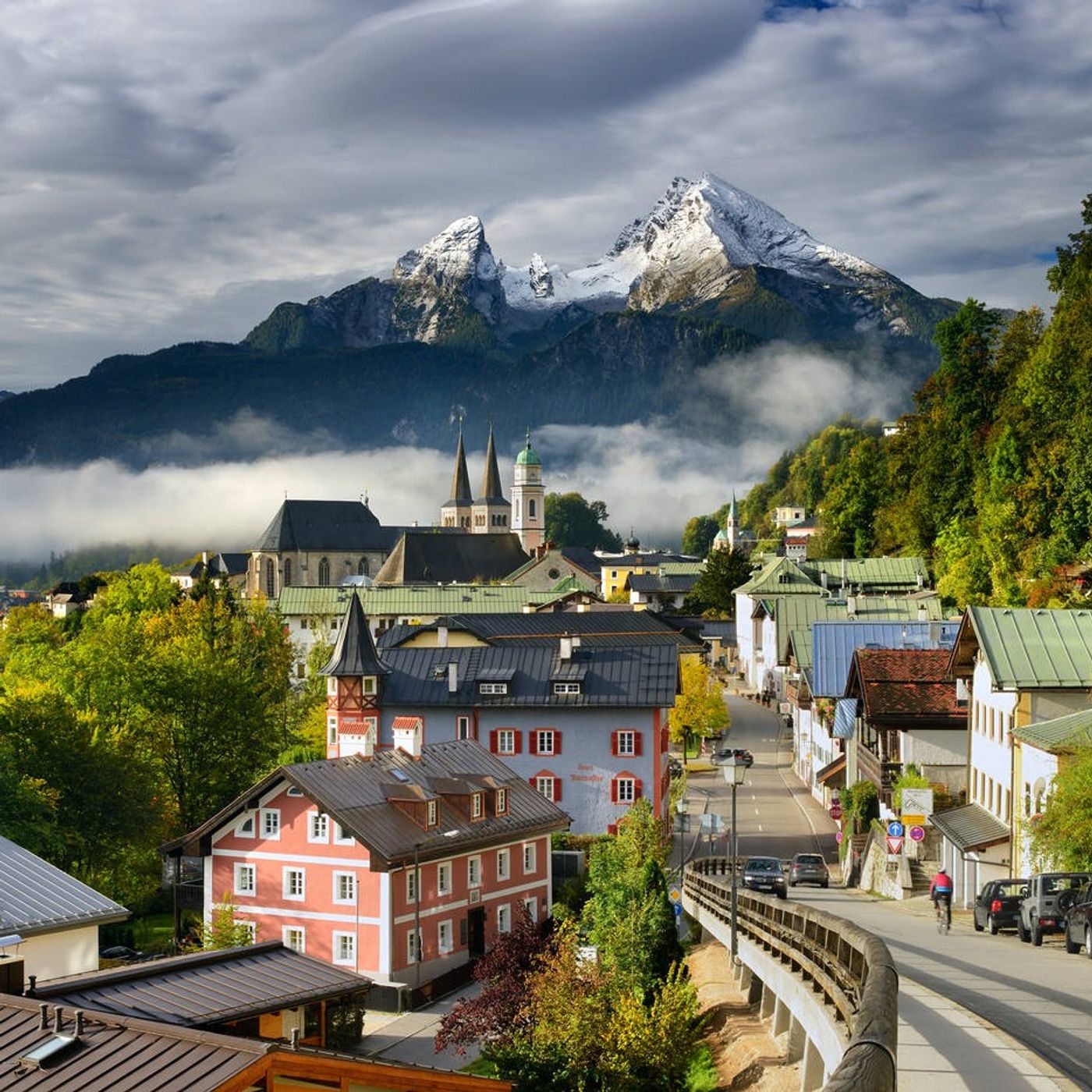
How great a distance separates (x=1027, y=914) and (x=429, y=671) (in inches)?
1816

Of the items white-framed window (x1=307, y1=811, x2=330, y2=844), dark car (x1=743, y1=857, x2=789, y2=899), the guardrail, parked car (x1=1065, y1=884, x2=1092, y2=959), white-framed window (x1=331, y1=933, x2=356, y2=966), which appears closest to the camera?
the guardrail

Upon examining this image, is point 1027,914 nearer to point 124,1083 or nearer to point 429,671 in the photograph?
point 124,1083

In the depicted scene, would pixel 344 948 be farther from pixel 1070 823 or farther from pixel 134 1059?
pixel 134 1059

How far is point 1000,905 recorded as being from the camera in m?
35.4

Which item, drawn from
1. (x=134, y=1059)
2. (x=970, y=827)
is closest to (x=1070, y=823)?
(x=970, y=827)

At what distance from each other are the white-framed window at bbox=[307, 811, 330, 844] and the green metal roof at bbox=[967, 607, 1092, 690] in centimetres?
2234

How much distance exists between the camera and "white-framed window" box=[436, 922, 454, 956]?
5447cm

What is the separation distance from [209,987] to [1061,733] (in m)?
26.6

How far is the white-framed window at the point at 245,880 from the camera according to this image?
55750 millimetres

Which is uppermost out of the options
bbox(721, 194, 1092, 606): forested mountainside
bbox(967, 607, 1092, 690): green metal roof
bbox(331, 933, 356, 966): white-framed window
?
bbox(721, 194, 1092, 606): forested mountainside

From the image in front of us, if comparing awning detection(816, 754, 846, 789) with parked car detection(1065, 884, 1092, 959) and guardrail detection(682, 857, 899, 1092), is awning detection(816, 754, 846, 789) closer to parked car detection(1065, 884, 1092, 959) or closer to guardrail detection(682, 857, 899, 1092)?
guardrail detection(682, 857, 899, 1092)

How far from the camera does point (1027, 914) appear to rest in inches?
1272

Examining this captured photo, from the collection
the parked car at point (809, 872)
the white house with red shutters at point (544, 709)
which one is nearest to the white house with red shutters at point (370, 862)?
the parked car at point (809, 872)

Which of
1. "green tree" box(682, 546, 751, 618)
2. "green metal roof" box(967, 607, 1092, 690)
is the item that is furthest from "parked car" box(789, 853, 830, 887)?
"green tree" box(682, 546, 751, 618)
